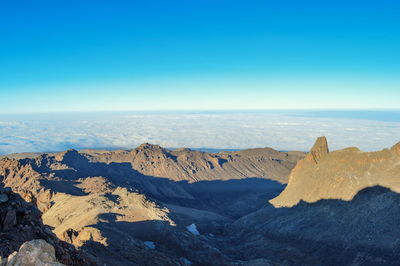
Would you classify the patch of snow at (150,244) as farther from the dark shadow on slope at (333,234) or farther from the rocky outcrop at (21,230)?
the rocky outcrop at (21,230)

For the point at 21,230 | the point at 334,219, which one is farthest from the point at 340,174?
the point at 21,230

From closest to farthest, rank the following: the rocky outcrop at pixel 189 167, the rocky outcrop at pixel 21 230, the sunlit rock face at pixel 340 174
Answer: the rocky outcrop at pixel 21 230
the sunlit rock face at pixel 340 174
the rocky outcrop at pixel 189 167

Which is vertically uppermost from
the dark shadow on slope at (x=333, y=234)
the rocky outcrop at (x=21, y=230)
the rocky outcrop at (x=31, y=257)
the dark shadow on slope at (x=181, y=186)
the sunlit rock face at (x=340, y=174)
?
the rocky outcrop at (x=31, y=257)

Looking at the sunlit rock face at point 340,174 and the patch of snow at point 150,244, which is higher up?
the sunlit rock face at point 340,174

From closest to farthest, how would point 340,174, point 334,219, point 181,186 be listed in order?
point 334,219 < point 340,174 < point 181,186

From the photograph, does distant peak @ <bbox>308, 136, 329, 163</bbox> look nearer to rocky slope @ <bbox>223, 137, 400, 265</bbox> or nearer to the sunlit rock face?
the sunlit rock face

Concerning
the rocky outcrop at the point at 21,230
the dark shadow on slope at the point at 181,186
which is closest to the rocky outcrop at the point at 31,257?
the rocky outcrop at the point at 21,230

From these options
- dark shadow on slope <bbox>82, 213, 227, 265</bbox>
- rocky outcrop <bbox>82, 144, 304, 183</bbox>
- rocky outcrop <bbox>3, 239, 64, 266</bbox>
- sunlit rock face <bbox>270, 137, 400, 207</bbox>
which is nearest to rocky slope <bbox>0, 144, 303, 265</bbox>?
dark shadow on slope <bbox>82, 213, 227, 265</bbox>

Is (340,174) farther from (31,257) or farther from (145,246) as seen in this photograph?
(31,257)
